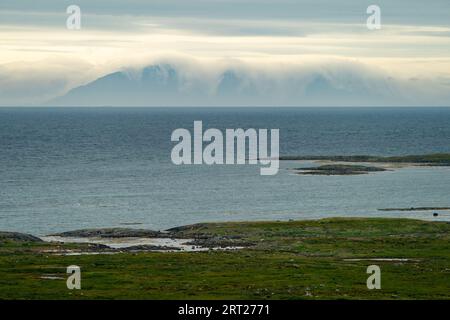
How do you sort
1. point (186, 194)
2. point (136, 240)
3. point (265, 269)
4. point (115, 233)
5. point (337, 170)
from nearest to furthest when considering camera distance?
point (265, 269)
point (136, 240)
point (115, 233)
point (186, 194)
point (337, 170)

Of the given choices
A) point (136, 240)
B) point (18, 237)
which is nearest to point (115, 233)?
point (136, 240)

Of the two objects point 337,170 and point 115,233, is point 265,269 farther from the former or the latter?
point 337,170

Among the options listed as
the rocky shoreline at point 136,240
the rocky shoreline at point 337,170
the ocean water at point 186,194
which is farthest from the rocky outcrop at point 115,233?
the rocky shoreline at point 337,170

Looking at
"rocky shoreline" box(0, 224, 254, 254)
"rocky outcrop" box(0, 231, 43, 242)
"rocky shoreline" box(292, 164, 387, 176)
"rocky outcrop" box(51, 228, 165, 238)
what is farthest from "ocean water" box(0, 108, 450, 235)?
"rocky outcrop" box(0, 231, 43, 242)

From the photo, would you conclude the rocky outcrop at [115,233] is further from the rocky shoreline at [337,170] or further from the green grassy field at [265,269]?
the rocky shoreline at [337,170]

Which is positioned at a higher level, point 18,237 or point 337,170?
point 337,170

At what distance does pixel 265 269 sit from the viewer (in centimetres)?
6344

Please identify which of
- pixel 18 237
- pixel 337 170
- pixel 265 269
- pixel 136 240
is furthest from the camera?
pixel 337 170

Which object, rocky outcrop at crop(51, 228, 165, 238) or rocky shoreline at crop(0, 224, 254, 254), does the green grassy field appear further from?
rocky outcrop at crop(51, 228, 165, 238)

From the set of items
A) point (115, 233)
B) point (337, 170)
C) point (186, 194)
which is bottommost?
point (115, 233)

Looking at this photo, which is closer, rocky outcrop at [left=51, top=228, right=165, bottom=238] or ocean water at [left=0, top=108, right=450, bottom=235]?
rocky outcrop at [left=51, top=228, right=165, bottom=238]

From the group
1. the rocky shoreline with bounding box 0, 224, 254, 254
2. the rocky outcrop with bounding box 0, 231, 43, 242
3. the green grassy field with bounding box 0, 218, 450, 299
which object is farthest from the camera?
the rocky outcrop with bounding box 0, 231, 43, 242

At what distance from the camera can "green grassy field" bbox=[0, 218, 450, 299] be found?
178 ft

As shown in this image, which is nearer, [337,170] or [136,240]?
[136,240]
